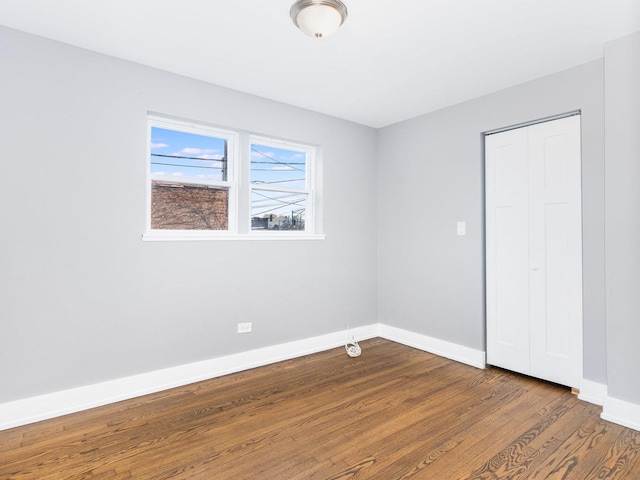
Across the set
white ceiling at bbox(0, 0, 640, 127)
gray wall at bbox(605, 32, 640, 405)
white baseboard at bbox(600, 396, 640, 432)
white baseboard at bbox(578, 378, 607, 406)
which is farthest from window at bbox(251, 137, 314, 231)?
white baseboard at bbox(600, 396, 640, 432)

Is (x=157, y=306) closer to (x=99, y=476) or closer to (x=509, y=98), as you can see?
(x=99, y=476)

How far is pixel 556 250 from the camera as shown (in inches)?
111

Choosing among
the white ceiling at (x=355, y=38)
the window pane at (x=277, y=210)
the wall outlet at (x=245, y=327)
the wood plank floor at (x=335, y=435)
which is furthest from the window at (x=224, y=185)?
the wood plank floor at (x=335, y=435)

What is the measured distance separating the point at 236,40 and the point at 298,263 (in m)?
2.06

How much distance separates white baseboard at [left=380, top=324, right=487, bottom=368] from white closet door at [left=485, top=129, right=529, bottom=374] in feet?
0.40

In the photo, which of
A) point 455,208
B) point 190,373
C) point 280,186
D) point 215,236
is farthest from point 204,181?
point 455,208

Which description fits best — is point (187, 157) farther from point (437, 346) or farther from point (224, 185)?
point (437, 346)

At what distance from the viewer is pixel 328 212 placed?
3854 millimetres

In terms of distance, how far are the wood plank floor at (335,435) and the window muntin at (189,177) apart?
1.41 metres

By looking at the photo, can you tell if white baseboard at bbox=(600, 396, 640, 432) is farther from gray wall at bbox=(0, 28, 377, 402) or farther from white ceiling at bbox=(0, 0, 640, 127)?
gray wall at bbox=(0, 28, 377, 402)

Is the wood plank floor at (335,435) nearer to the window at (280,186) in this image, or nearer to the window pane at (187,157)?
the window at (280,186)

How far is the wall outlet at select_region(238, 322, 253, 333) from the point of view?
3.21 metres

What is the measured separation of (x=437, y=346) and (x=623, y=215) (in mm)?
2018

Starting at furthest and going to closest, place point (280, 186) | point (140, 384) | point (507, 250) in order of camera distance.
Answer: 1. point (280, 186)
2. point (507, 250)
3. point (140, 384)
